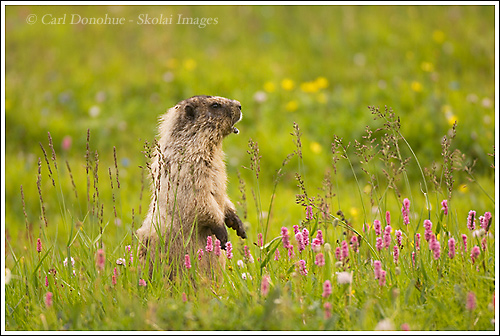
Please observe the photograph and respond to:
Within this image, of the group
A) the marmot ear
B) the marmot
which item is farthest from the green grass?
the marmot ear

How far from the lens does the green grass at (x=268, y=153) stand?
3.21 meters

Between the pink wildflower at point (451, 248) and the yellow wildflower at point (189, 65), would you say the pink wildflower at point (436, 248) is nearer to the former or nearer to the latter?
the pink wildflower at point (451, 248)

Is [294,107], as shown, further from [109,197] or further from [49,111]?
[49,111]

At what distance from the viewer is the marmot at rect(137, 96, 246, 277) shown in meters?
4.05

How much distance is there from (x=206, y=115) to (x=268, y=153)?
299cm

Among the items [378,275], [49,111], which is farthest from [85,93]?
[378,275]

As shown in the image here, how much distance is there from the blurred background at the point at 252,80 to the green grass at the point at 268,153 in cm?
4

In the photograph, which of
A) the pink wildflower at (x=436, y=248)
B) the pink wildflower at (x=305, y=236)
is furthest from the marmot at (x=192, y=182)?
the pink wildflower at (x=436, y=248)

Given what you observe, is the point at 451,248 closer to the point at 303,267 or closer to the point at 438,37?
the point at 303,267

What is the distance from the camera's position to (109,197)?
734 centimetres

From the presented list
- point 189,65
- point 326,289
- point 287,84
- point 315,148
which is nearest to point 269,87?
point 287,84

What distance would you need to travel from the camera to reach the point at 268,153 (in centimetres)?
746

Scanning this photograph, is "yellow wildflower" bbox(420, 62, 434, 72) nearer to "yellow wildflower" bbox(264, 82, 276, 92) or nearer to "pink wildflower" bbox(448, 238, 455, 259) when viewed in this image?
"yellow wildflower" bbox(264, 82, 276, 92)

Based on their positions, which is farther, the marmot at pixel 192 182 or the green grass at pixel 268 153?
the marmot at pixel 192 182
